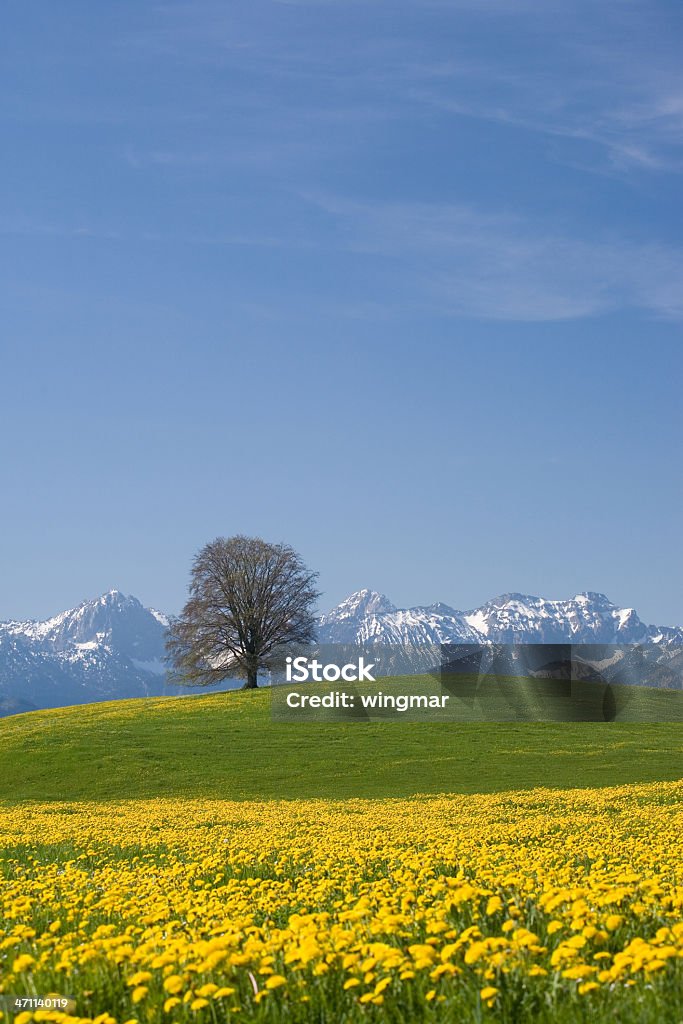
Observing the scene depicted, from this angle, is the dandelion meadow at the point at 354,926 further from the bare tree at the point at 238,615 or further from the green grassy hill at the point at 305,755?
the bare tree at the point at 238,615

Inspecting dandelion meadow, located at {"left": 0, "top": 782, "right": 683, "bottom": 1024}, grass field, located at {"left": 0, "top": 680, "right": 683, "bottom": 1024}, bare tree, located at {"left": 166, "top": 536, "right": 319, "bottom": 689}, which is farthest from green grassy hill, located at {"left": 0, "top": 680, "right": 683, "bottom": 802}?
dandelion meadow, located at {"left": 0, "top": 782, "right": 683, "bottom": 1024}

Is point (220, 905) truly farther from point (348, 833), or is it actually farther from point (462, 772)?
point (462, 772)

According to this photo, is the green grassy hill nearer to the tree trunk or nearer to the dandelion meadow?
the tree trunk

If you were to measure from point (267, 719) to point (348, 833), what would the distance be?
3945 cm

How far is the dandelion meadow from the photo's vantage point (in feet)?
16.6

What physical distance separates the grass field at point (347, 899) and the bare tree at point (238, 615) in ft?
114

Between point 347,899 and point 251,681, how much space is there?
7007 centimetres

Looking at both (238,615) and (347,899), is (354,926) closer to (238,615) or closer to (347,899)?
(347,899)

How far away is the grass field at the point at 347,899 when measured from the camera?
16.8ft

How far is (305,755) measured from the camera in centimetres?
4616

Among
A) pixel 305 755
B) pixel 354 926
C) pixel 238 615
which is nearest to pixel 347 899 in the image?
pixel 354 926

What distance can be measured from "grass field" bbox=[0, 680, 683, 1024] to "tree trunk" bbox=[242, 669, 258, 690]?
115 feet

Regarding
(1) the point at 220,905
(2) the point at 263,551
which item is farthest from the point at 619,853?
(2) the point at 263,551

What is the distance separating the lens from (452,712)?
2335 inches
